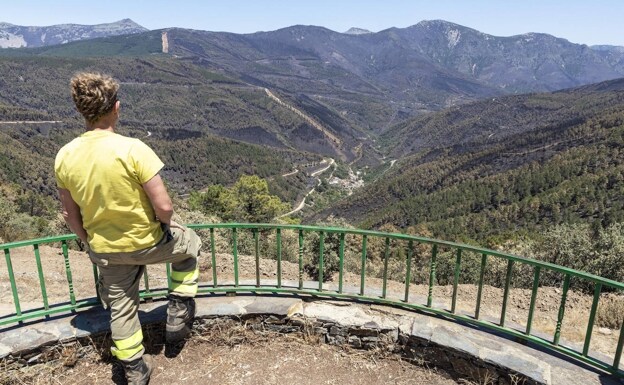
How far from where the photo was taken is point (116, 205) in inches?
127

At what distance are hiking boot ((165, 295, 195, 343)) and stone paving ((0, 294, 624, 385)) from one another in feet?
1.12

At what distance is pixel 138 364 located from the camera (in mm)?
3854

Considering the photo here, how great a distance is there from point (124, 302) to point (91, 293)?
3752 millimetres

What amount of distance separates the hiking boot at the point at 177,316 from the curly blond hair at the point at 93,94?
6.70 feet

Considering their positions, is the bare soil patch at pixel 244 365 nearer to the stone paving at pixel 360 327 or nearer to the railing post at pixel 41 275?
the stone paving at pixel 360 327

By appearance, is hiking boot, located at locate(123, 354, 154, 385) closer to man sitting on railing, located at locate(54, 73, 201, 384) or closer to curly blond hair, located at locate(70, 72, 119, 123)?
man sitting on railing, located at locate(54, 73, 201, 384)

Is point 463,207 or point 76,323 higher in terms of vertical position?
point 76,323

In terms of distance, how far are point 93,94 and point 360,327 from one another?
3.66 metres

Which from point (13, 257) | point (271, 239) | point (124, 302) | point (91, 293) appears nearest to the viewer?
point (124, 302)

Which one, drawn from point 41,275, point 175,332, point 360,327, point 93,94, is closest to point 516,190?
point 360,327

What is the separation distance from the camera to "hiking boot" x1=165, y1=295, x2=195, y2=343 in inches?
168

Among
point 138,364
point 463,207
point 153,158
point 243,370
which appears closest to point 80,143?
point 153,158

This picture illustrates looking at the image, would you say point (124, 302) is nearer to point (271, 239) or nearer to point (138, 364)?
point (138, 364)

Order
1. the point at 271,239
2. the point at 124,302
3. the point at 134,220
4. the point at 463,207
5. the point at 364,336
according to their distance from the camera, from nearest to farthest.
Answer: the point at 134,220 → the point at 124,302 → the point at 364,336 → the point at 271,239 → the point at 463,207
